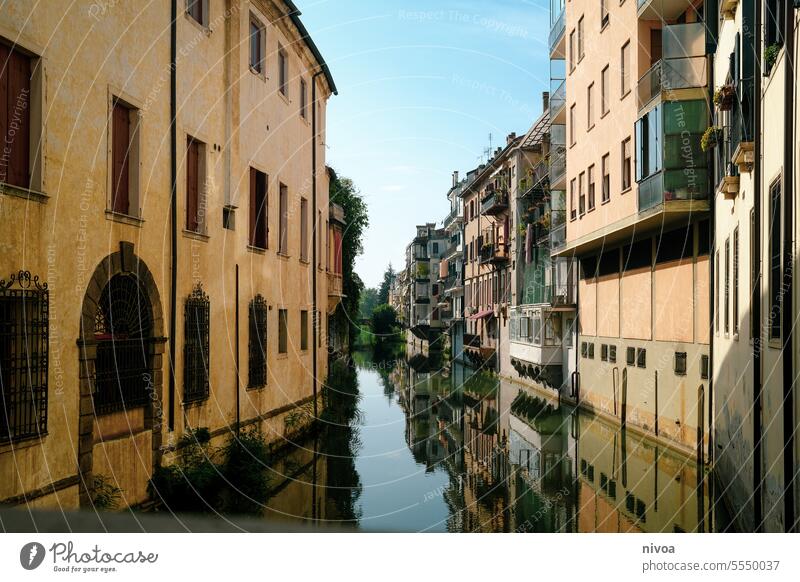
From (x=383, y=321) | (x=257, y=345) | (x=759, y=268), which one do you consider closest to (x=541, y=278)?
(x=257, y=345)

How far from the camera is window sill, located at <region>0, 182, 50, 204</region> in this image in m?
9.16

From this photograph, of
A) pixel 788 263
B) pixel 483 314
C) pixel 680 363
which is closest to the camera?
pixel 788 263

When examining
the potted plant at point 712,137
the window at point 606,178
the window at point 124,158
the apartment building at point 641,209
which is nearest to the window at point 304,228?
the apartment building at point 641,209

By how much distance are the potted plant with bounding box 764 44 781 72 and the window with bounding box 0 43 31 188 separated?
941cm

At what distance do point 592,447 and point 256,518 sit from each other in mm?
12063

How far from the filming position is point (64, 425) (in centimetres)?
1038

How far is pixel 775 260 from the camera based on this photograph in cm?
1018

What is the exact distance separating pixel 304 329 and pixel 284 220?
4.11 metres

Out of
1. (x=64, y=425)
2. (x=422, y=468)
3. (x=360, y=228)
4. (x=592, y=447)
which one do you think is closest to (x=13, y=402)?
(x=64, y=425)

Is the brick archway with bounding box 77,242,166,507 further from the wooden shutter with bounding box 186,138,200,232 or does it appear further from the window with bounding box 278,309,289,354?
the window with bounding box 278,309,289,354

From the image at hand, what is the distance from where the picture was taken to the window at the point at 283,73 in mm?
21516

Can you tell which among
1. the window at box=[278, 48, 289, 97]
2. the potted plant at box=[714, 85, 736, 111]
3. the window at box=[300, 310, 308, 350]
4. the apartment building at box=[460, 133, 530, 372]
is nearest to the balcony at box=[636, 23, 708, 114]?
the potted plant at box=[714, 85, 736, 111]

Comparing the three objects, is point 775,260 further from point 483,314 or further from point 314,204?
point 483,314

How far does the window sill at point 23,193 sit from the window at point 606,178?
60.3 ft
